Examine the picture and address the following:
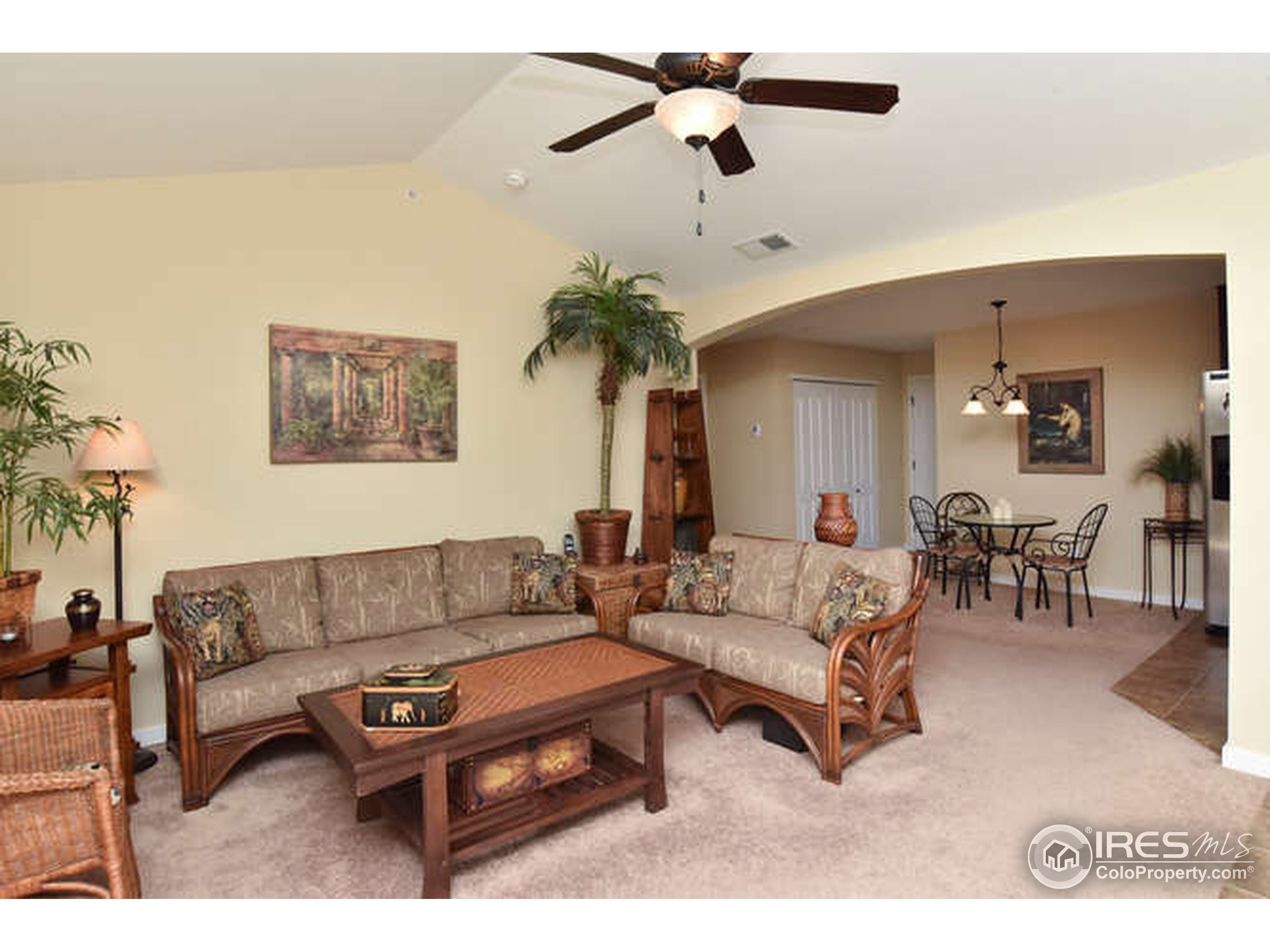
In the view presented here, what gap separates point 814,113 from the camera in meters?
3.00

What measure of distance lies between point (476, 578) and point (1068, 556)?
4.75 m

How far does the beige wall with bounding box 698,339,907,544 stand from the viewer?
23.0 ft

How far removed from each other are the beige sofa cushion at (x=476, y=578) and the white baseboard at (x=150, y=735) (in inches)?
54.9

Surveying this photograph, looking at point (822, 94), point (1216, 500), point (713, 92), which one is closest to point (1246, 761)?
point (1216, 500)

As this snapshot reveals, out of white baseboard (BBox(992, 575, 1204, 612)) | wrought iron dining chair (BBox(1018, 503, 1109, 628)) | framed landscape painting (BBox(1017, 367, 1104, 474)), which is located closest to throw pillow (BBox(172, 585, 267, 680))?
wrought iron dining chair (BBox(1018, 503, 1109, 628))

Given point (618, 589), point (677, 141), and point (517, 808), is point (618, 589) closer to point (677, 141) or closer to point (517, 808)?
point (517, 808)

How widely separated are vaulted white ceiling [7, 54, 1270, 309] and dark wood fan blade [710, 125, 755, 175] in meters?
0.48

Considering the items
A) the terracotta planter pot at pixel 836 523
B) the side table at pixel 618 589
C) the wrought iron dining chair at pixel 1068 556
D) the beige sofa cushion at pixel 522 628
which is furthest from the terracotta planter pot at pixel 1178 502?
the beige sofa cushion at pixel 522 628

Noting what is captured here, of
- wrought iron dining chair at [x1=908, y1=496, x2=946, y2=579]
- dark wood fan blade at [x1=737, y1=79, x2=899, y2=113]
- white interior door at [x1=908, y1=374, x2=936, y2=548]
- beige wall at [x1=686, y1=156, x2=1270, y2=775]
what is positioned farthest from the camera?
white interior door at [x1=908, y1=374, x2=936, y2=548]

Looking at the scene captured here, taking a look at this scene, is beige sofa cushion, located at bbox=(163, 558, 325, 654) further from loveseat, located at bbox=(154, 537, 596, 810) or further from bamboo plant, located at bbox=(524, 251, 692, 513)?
bamboo plant, located at bbox=(524, 251, 692, 513)

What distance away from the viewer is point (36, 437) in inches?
102

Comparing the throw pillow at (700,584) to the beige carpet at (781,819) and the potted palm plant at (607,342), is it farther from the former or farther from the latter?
the potted palm plant at (607,342)
